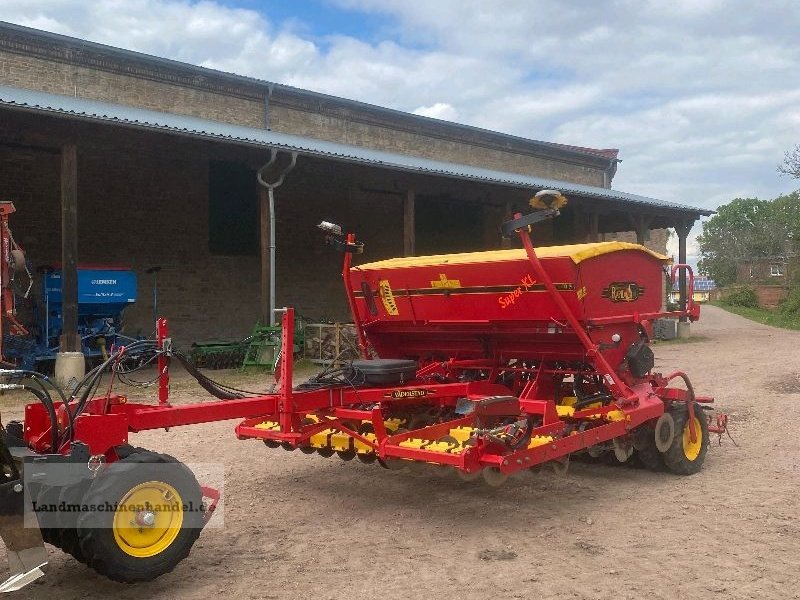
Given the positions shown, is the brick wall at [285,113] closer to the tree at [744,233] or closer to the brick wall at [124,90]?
the brick wall at [124,90]

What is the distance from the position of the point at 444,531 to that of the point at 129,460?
1926 mm

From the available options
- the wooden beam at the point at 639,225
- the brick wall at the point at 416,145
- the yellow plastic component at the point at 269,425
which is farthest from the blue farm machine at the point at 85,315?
the wooden beam at the point at 639,225

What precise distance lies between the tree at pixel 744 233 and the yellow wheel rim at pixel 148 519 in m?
53.0

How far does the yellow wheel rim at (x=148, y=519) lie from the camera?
131 inches

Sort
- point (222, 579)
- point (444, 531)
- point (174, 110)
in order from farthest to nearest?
point (174, 110), point (444, 531), point (222, 579)

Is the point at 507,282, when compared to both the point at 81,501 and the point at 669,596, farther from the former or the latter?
the point at 81,501

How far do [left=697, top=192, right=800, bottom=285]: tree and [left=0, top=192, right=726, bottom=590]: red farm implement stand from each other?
4993cm

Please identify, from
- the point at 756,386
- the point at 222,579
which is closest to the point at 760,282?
the point at 756,386

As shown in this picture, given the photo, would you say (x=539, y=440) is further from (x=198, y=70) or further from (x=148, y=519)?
(x=198, y=70)

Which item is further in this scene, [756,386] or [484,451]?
[756,386]

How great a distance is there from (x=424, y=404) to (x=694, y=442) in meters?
2.21

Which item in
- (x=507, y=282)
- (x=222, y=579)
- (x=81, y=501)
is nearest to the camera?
(x=81, y=501)

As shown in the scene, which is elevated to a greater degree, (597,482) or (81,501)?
Answer: (81,501)

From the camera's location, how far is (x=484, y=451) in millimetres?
4141
